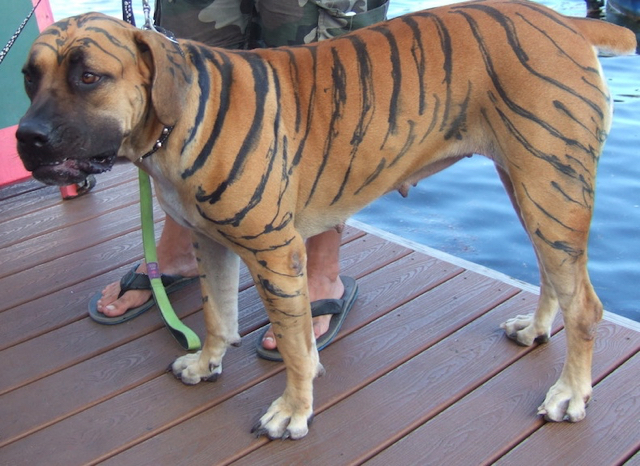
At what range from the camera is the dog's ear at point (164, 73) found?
184cm

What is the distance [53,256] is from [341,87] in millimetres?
1865

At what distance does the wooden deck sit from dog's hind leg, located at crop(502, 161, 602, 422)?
8 cm

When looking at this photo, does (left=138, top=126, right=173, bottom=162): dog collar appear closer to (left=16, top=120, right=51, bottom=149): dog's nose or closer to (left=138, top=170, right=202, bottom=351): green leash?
(left=16, top=120, right=51, bottom=149): dog's nose

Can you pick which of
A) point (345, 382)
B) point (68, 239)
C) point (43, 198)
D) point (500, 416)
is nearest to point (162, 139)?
point (345, 382)

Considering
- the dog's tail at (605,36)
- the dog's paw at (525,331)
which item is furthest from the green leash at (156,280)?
the dog's tail at (605,36)

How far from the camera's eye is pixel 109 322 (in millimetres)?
2910

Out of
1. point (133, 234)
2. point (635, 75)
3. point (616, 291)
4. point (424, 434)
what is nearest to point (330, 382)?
point (424, 434)

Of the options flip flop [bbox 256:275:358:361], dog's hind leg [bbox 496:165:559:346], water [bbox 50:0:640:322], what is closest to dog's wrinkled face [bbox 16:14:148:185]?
flip flop [bbox 256:275:358:361]

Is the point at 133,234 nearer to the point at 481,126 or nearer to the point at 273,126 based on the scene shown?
the point at 273,126

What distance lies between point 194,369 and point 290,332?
487mm

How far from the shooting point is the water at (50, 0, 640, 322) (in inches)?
152

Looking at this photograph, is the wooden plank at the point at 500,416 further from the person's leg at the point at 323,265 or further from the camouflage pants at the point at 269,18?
the camouflage pants at the point at 269,18

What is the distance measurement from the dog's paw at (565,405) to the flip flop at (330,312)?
2.67 feet

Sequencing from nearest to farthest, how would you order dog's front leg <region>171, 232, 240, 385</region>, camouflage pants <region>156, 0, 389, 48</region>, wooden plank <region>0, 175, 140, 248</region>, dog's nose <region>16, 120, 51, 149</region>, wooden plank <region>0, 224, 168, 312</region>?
1. dog's nose <region>16, 120, 51, 149</region>
2. dog's front leg <region>171, 232, 240, 385</region>
3. camouflage pants <region>156, 0, 389, 48</region>
4. wooden plank <region>0, 224, 168, 312</region>
5. wooden plank <region>0, 175, 140, 248</region>
